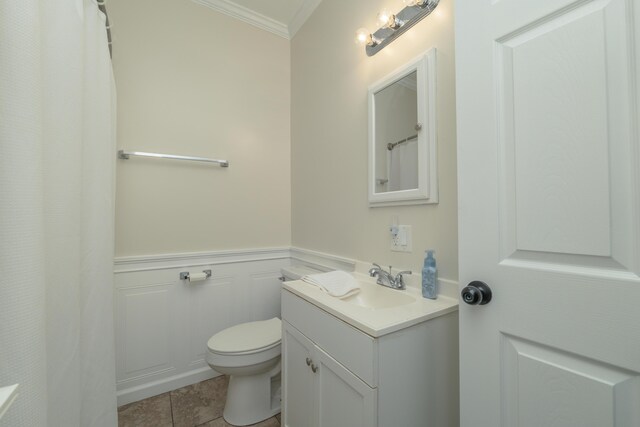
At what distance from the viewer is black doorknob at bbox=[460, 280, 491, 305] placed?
71cm

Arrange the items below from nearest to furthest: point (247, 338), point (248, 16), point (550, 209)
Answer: point (550, 209)
point (247, 338)
point (248, 16)

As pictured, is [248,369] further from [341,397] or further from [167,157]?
[167,157]

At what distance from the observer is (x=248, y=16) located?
2.00 m

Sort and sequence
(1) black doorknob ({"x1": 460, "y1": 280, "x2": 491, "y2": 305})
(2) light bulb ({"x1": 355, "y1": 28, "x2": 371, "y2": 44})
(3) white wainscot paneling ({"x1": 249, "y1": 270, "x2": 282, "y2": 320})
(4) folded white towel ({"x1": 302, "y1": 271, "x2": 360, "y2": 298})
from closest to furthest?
(1) black doorknob ({"x1": 460, "y1": 280, "x2": 491, "y2": 305}), (4) folded white towel ({"x1": 302, "y1": 271, "x2": 360, "y2": 298}), (2) light bulb ({"x1": 355, "y1": 28, "x2": 371, "y2": 44}), (3) white wainscot paneling ({"x1": 249, "y1": 270, "x2": 282, "y2": 320})

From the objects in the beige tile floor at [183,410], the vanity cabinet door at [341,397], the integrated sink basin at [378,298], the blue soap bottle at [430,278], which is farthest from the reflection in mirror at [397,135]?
the beige tile floor at [183,410]

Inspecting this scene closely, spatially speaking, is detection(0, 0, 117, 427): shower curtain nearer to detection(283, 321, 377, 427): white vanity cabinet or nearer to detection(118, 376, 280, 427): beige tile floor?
detection(118, 376, 280, 427): beige tile floor

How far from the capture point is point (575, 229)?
58 centimetres

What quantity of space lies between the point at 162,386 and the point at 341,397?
1.42m

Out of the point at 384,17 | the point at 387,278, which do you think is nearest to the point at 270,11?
the point at 384,17

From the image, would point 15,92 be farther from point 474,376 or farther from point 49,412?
point 474,376

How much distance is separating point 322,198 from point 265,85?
1083 millimetres

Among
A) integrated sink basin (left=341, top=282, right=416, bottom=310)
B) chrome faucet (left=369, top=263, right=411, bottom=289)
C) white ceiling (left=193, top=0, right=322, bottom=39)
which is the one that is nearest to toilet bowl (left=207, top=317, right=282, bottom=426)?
integrated sink basin (left=341, top=282, right=416, bottom=310)

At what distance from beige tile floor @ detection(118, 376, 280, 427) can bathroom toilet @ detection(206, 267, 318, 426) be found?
0.07 metres

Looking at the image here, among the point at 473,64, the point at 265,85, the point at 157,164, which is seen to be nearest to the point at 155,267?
the point at 157,164
